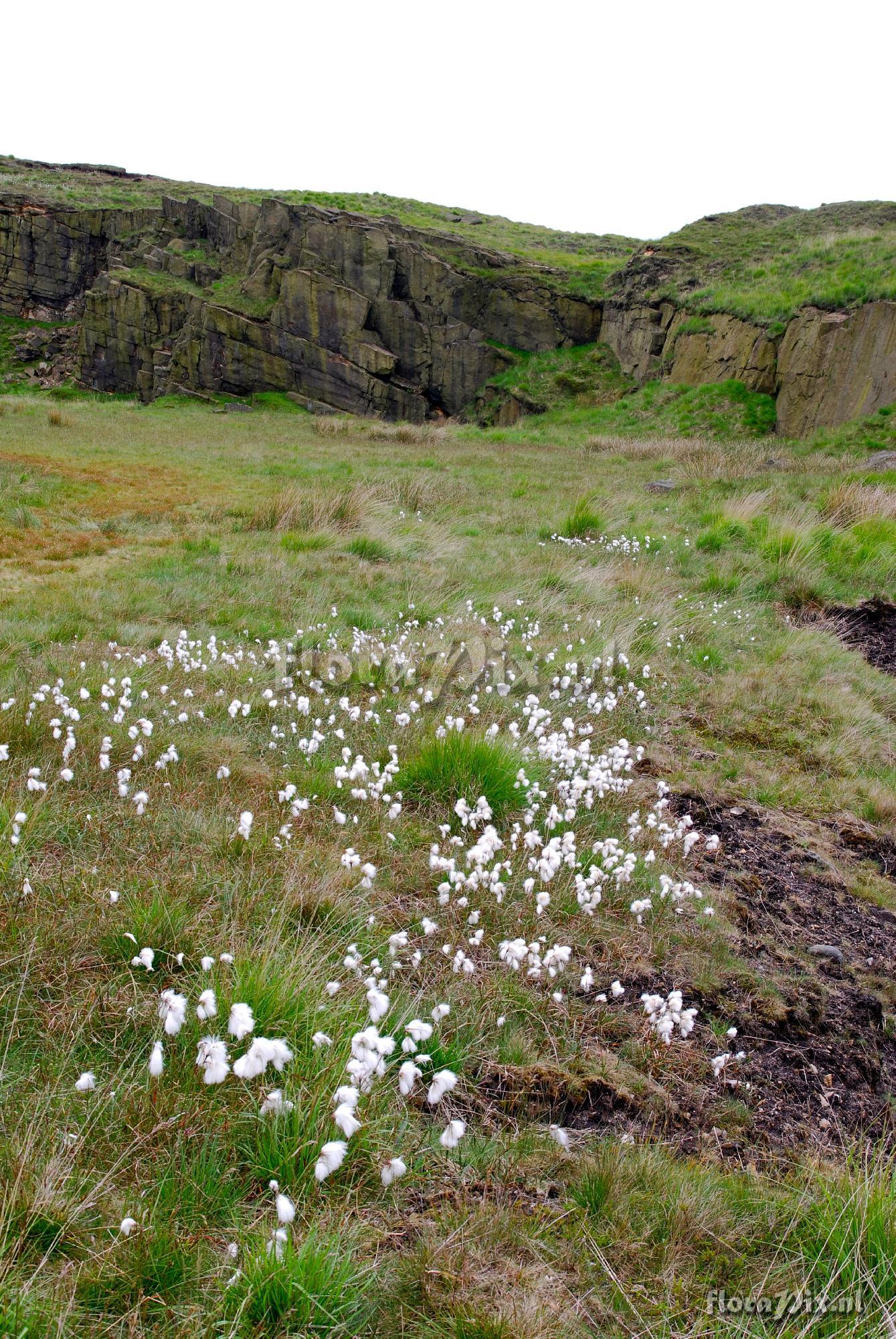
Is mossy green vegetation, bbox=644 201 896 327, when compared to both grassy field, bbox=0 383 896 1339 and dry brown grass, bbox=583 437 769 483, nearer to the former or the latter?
dry brown grass, bbox=583 437 769 483

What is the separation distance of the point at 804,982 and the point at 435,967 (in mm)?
1737

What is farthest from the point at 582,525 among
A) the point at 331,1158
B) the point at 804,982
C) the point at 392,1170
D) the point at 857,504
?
the point at 331,1158

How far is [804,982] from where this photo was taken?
10.8 feet

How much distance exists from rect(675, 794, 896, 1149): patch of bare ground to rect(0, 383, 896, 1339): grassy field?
0.02 meters

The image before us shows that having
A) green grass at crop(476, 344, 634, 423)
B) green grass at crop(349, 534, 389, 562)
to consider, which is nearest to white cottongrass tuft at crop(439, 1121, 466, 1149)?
green grass at crop(349, 534, 389, 562)

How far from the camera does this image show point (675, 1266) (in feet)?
5.94

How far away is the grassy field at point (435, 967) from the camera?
1.68m

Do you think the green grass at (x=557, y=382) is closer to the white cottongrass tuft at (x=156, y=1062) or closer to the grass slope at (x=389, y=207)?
the grass slope at (x=389, y=207)

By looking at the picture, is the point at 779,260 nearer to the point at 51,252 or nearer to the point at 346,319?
the point at 346,319

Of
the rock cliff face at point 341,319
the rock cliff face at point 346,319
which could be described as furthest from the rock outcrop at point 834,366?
the rock cliff face at point 341,319

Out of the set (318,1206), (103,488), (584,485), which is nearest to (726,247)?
(584,485)

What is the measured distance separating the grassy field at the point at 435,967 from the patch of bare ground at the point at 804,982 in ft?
0.06

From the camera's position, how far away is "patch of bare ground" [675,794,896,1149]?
265cm

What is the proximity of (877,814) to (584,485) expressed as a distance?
12347mm
